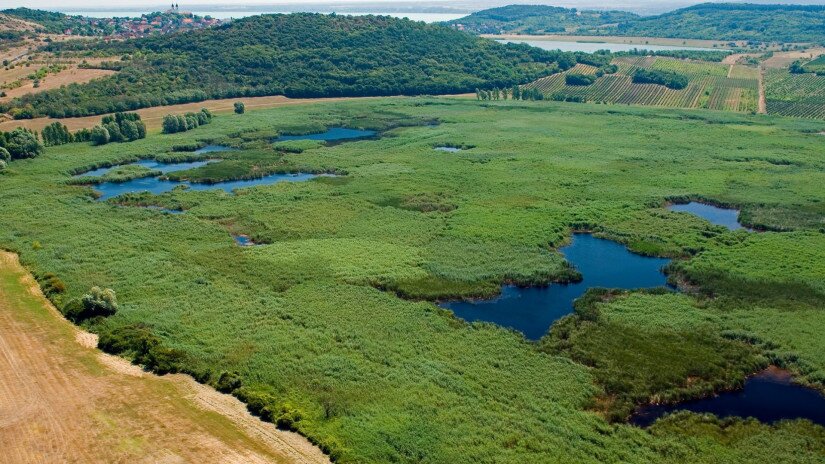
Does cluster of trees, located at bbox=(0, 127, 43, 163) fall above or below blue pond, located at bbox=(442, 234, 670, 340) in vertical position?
above

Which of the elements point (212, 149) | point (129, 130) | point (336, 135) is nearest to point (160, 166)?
point (212, 149)

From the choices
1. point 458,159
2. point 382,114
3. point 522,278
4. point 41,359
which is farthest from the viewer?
point 382,114

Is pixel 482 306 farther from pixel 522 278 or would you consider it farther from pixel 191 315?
pixel 191 315

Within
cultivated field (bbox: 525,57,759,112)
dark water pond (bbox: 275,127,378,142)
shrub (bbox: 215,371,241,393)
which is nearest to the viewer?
shrub (bbox: 215,371,241,393)

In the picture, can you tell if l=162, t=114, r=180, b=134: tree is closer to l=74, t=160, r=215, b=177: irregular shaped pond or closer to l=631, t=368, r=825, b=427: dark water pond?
l=74, t=160, r=215, b=177: irregular shaped pond

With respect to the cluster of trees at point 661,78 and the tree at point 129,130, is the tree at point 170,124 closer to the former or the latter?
the tree at point 129,130

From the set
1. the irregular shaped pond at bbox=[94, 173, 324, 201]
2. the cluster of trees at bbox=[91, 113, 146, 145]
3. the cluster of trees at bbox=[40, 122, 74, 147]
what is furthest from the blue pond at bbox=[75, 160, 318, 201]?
the cluster of trees at bbox=[40, 122, 74, 147]

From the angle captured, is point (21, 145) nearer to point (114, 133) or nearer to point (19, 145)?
point (19, 145)

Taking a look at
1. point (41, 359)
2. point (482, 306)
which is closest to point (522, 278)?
point (482, 306)
